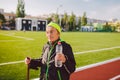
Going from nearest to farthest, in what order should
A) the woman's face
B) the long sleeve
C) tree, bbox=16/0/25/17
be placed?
the long sleeve < the woman's face < tree, bbox=16/0/25/17

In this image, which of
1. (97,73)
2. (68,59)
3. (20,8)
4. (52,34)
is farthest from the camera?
(20,8)

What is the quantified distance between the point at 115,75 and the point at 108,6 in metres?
9.40

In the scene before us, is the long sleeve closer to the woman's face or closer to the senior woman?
the senior woman

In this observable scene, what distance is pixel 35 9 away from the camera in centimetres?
1109

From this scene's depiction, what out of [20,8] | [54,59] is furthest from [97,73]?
[20,8]

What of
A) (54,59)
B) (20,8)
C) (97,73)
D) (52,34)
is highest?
(20,8)

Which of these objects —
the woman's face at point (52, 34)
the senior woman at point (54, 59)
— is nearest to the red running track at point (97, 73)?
the senior woman at point (54, 59)

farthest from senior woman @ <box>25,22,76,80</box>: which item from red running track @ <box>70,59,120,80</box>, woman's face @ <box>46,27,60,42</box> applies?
red running track @ <box>70,59,120,80</box>

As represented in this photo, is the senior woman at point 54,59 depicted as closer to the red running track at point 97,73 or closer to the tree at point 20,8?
the red running track at point 97,73

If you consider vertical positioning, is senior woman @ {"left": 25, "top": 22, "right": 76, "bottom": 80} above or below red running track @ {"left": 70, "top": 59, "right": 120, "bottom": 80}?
above

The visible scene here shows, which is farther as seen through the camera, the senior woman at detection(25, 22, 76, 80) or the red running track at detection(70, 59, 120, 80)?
the red running track at detection(70, 59, 120, 80)

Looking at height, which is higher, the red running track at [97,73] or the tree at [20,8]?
the tree at [20,8]

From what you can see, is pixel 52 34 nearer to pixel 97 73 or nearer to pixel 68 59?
pixel 68 59

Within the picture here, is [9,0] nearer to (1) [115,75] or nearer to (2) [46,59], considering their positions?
(1) [115,75]
